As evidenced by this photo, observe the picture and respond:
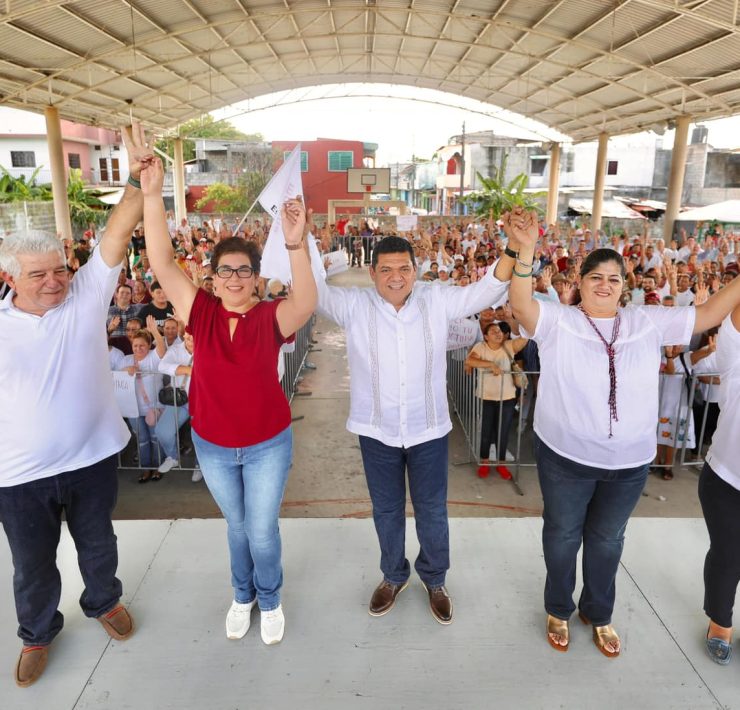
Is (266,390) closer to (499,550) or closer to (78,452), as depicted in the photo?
(78,452)

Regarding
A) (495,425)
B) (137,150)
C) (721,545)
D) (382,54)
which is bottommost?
(495,425)

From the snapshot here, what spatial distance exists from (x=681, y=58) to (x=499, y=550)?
14.7 metres

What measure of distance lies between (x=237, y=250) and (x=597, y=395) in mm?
1466

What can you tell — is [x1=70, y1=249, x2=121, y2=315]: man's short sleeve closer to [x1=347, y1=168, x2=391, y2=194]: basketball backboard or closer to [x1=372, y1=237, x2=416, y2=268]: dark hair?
[x1=372, y1=237, x2=416, y2=268]: dark hair

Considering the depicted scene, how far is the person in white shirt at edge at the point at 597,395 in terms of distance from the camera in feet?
7.38

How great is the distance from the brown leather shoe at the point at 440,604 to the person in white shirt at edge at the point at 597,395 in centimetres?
46

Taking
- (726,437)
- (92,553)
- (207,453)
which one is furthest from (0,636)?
(726,437)

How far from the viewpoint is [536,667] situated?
7.74 feet

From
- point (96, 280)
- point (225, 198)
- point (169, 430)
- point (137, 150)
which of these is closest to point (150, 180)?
point (137, 150)

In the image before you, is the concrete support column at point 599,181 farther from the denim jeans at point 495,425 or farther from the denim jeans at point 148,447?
the denim jeans at point 148,447

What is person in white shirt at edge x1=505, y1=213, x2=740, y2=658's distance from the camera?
2.25 metres

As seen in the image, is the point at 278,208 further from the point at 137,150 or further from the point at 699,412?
the point at 699,412

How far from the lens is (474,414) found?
5.66 meters

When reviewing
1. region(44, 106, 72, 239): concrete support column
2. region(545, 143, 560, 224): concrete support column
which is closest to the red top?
region(44, 106, 72, 239): concrete support column
